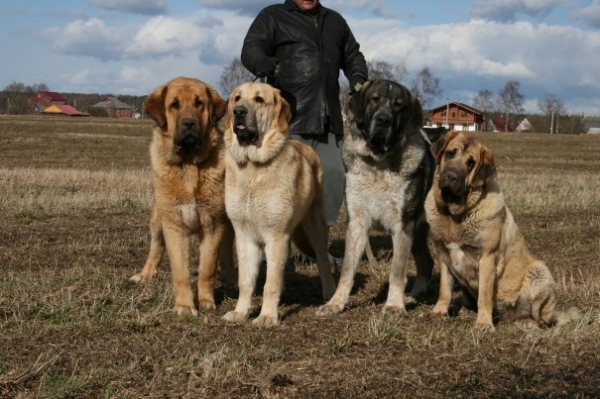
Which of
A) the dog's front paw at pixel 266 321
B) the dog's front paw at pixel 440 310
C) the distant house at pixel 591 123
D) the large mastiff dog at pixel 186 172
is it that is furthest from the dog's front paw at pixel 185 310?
the distant house at pixel 591 123

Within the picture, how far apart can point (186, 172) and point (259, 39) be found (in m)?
2.06

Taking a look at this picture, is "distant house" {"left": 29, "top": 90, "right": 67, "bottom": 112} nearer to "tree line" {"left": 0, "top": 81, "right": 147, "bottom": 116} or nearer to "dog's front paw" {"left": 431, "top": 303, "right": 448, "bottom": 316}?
"tree line" {"left": 0, "top": 81, "right": 147, "bottom": 116}

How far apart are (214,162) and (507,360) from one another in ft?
9.21

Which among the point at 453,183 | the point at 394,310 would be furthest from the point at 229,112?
the point at 394,310

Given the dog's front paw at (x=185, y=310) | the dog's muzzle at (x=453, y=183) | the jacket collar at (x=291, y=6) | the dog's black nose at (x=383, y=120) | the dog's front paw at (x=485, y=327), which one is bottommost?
the dog's front paw at (x=185, y=310)

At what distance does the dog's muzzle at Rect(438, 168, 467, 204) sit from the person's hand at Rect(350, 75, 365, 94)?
4.46 ft

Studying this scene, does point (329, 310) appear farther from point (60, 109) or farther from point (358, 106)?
point (60, 109)

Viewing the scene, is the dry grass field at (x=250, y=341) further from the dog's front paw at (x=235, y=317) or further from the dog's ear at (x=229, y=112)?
the dog's ear at (x=229, y=112)

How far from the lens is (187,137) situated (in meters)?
6.04

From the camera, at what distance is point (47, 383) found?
4.24 meters

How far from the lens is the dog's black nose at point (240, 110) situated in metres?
5.71

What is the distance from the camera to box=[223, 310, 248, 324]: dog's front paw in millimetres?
5859

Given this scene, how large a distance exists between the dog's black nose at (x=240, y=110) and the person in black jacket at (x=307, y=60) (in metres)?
1.72

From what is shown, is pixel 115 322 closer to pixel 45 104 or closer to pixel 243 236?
pixel 243 236
